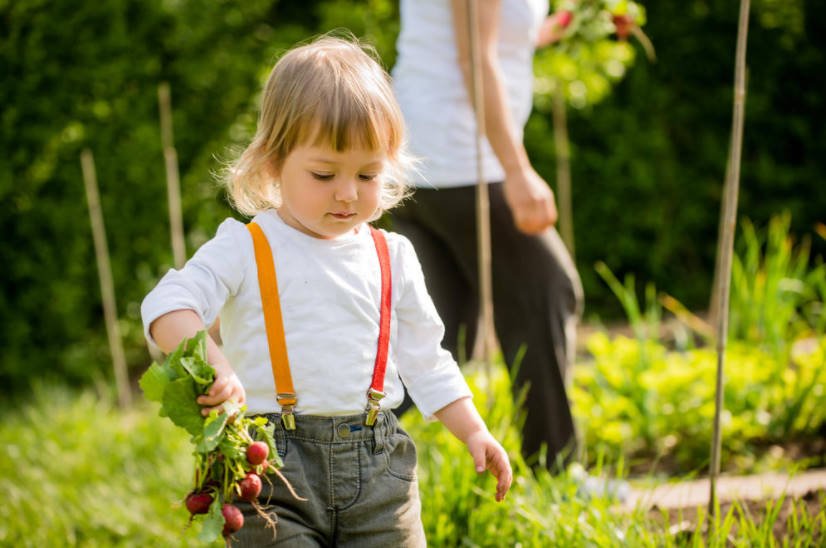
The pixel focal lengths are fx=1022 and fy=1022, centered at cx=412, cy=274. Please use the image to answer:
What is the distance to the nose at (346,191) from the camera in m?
1.75

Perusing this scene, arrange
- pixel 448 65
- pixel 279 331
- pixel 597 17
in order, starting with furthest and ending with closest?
pixel 597 17 → pixel 448 65 → pixel 279 331

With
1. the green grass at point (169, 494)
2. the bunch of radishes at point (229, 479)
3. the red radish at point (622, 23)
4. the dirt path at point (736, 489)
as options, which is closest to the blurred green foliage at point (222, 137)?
the green grass at point (169, 494)

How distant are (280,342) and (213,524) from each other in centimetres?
33

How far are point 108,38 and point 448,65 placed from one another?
282cm

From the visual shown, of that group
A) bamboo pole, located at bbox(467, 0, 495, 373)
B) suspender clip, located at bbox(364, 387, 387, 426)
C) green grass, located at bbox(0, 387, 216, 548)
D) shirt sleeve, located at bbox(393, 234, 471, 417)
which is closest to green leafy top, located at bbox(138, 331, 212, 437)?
suspender clip, located at bbox(364, 387, 387, 426)

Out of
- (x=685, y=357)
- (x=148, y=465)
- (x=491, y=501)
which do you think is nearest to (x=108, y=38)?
(x=148, y=465)

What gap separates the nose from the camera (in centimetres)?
175

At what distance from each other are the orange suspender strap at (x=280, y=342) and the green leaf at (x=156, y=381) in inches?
9.3

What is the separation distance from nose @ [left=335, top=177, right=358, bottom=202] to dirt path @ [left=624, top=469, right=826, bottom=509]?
146 centimetres

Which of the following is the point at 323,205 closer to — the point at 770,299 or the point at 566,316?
the point at 566,316

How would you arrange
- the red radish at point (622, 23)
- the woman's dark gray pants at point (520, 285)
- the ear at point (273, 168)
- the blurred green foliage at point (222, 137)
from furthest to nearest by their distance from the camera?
the blurred green foliage at point (222, 137), the red radish at point (622, 23), the woman's dark gray pants at point (520, 285), the ear at point (273, 168)

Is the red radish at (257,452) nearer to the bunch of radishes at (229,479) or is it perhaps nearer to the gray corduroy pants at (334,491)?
the bunch of radishes at (229,479)

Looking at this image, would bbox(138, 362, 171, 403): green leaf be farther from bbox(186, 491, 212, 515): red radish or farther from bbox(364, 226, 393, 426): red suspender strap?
bbox(364, 226, 393, 426): red suspender strap

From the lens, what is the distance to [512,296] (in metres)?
2.82
